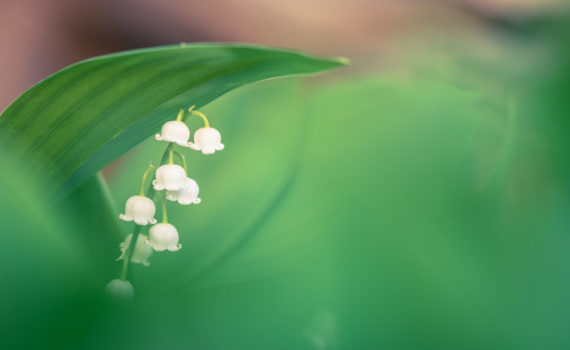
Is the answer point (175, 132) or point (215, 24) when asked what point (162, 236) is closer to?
point (175, 132)

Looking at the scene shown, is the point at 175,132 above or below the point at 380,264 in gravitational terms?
above

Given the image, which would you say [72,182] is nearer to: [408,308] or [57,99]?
[57,99]

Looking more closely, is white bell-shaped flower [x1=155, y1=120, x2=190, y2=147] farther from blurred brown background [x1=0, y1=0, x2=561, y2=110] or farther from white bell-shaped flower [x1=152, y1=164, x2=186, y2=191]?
blurred brown background [x1=0, y1=0, x2=561, y2=110]

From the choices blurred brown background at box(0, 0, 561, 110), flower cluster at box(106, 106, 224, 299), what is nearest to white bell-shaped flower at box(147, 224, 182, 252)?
flower cluster at box(106, 106, 224, 299)

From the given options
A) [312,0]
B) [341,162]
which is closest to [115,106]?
[341,162]

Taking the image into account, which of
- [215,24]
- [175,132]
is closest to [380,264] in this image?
[175,132]

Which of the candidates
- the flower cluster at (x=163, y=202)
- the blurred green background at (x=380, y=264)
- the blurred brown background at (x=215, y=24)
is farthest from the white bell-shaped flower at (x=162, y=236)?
the blurred brown background at (x=215, y=24)
